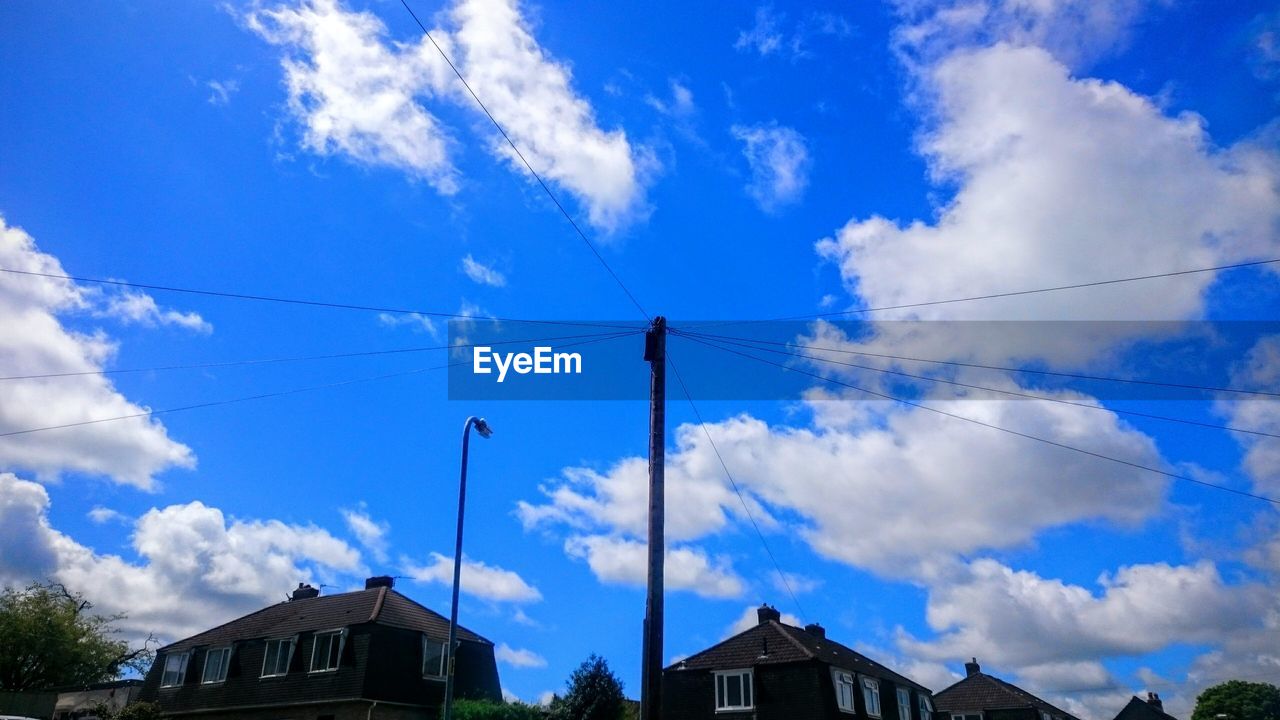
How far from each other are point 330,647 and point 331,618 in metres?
2.29

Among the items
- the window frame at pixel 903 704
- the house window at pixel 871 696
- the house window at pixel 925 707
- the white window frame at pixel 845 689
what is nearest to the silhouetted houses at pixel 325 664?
the white window frame at pixel 845 689

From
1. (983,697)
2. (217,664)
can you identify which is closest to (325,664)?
(217,664)

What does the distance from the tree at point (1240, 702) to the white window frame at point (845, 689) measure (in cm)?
7197

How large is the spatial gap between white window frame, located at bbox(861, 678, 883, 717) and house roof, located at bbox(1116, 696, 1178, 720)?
174ft

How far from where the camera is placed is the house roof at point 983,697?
197 ft

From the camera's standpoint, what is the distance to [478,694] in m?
43.3

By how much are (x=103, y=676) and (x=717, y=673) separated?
47695 millimetres

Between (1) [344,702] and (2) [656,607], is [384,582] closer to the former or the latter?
(1) [344,702]

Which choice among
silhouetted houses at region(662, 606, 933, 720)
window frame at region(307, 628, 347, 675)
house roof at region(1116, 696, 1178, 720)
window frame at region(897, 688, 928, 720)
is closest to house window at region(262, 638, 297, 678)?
window frame at region(307, 628, 347, 675)

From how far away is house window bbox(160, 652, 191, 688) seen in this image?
45.4 m

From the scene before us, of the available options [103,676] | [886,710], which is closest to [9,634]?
[103,676]

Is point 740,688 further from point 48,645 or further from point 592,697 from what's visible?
point 48,645

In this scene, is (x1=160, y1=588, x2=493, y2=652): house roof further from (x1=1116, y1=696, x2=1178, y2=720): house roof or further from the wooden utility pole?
(x1=1116, y1=696, x2=1178, y2=720): house roof

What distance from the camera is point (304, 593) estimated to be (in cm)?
4931
